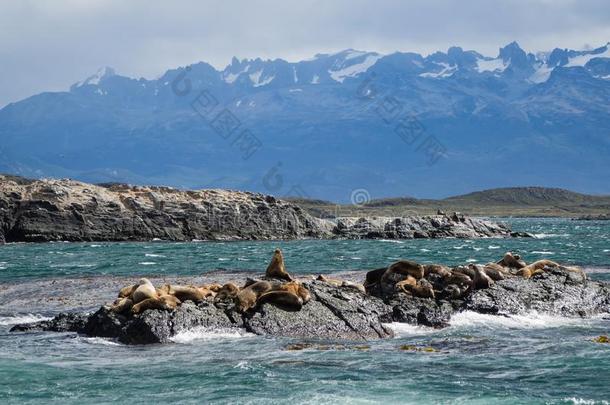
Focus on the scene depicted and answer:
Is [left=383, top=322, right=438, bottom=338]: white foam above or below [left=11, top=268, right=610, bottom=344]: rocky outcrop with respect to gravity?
below

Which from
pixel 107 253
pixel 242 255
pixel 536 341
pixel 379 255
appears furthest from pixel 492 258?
pixel 536 341

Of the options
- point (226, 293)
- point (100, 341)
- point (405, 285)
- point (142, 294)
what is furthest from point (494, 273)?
point (100, 341)

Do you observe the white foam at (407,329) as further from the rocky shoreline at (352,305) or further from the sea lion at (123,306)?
the sea lion at (123,306)

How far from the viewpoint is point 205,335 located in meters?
24.8

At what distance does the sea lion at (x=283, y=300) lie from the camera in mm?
26031

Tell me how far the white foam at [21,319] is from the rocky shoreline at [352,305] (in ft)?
5.90

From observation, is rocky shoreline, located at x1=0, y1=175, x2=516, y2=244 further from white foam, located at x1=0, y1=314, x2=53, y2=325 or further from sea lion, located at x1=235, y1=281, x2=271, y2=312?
sea lion, located at x1=235, y1=281, x2=271, y2=312

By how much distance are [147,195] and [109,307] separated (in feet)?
264

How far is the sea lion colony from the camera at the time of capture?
2569cm

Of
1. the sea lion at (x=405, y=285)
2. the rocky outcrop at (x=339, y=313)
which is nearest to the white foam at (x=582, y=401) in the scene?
the rocky outcrop at (x=339, y=313)

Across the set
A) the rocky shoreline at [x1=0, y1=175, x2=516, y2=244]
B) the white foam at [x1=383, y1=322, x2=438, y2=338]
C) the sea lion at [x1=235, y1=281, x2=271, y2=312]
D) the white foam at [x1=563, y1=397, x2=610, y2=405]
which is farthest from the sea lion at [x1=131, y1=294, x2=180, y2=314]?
the rocky shoreline at [x1=0, y1=175, x2=516, y2=244]

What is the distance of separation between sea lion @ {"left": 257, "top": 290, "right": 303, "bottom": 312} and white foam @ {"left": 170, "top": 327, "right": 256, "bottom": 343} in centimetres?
159

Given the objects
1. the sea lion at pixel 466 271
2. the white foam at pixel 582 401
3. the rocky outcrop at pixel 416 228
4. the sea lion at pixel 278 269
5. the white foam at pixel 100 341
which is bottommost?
the white foam at pixel 582 401

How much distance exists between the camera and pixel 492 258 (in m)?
63.8
